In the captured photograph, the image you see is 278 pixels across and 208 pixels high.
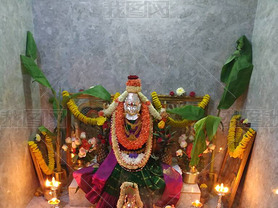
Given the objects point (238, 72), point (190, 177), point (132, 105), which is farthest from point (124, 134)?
point (238, 72)

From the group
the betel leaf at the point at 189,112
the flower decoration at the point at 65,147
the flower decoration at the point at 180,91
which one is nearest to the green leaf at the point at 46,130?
the flower decoration at the point at 65,147

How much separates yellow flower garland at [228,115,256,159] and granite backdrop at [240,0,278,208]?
9 centimetres

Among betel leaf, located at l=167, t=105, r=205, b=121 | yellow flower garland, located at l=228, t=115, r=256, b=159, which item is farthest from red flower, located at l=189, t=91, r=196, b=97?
yellow flower garland, located at l=228, t=115, r=256, b=159

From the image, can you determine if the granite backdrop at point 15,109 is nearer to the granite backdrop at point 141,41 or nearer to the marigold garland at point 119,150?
the granite backdrop at point 141,41

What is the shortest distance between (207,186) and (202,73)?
156 centimetres

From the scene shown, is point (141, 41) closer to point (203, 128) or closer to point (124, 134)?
point (124, 134)

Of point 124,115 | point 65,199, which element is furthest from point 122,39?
point 65,199

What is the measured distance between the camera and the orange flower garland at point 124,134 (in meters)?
2.81

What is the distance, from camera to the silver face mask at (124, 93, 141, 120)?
277cm

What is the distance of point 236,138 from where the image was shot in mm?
2986

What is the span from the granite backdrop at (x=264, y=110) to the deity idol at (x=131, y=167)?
0.85 meters

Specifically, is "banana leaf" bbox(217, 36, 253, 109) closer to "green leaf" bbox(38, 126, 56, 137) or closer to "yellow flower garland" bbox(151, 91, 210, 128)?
"yellow flower garland" bbox(151, 91, 210, 128)

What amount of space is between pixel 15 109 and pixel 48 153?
2.55 feet

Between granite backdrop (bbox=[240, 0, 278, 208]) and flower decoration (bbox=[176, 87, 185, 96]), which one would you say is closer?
granite backdrop (bbox=[240, 0, 278, 208])
